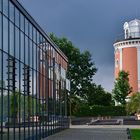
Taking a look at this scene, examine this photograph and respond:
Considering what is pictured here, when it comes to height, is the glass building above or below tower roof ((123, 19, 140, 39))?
below

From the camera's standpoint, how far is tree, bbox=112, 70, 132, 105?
98.1 meters

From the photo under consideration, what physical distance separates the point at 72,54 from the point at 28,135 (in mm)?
64761

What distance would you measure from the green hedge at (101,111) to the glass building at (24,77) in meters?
45.1

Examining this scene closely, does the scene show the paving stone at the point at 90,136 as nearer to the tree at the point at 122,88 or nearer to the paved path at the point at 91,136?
the paved path at the point at 91,136

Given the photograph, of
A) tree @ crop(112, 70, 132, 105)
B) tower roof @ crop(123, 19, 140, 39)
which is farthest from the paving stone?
tower roof @ crop(123, 19, 140, 39)

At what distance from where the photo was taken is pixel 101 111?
301 ft

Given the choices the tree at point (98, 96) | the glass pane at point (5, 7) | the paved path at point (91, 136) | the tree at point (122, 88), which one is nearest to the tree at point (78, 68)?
the tree at point (98, 96)

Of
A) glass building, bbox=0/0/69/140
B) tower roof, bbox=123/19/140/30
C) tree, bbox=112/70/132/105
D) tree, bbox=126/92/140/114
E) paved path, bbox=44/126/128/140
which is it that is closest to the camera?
glass building, bbox=0/0/69/140

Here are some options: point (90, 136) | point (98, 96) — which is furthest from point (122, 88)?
point (90, 136)

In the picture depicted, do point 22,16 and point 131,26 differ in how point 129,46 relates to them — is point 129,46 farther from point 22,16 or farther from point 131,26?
point 22,16

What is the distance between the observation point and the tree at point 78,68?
9206 centimetres

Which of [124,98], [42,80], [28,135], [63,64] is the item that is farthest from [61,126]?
[124,98]

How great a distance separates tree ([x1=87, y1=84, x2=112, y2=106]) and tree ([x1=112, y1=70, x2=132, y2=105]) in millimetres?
1464

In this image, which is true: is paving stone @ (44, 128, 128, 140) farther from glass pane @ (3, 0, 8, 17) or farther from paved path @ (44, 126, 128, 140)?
glass pane @ (3, 0, 8, 17)
